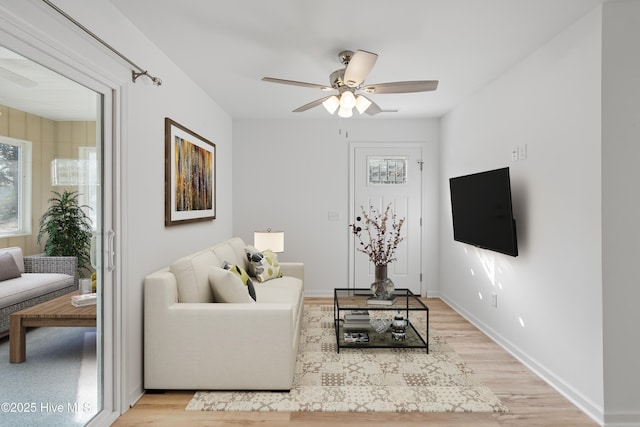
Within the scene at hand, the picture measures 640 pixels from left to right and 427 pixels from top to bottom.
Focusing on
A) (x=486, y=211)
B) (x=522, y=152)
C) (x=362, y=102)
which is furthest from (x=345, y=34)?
(x=486, y=211)

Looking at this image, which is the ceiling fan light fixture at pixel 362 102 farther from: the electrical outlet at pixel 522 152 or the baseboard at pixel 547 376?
the baseboard at pixel 547 376

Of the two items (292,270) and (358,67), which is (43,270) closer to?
(358,67)

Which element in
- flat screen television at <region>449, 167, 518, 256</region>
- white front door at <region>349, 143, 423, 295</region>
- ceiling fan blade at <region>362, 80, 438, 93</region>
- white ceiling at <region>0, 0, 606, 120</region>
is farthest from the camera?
white front door at <region>349, 143, 423, 295</region>

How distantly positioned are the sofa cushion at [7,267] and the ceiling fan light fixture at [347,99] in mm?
2201

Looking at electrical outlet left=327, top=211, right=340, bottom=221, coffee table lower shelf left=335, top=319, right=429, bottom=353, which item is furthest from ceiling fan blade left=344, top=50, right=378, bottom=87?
electrical outlet left=327, top=211, right=340, bottom=221

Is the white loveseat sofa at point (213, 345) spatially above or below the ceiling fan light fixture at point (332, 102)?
below

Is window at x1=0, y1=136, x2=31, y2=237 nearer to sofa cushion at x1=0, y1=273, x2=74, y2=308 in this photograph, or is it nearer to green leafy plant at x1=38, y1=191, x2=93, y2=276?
green leafy plant at x1=38, y1=191, x2=93, y2=276

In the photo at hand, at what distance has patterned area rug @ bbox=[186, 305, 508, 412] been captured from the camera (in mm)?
2439

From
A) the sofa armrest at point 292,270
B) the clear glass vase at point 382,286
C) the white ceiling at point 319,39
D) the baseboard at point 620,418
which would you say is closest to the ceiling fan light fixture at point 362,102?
the white ceiling at point 319,39

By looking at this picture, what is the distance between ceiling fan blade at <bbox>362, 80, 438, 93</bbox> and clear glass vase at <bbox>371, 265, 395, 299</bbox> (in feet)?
5.27

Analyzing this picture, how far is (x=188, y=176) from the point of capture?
354cm

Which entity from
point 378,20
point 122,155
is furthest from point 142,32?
point 378,20

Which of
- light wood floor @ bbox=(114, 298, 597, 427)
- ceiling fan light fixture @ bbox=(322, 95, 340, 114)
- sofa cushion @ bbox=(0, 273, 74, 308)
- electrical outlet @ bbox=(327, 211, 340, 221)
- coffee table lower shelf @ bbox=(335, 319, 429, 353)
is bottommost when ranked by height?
light wood floor @ bbox=(114, 298, 597, 427)

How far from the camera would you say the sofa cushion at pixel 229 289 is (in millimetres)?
2799
